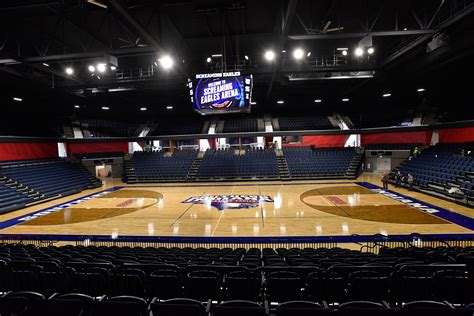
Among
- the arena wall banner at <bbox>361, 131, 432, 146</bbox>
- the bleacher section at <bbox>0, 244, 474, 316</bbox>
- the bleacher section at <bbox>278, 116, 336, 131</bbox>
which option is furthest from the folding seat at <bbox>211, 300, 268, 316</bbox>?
the arena wall banner at <bbox>361, 131, 432, 146</bbox>

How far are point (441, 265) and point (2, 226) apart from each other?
1581cm

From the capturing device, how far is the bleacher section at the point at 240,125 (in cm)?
2789

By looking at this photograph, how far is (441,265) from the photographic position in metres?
3.85

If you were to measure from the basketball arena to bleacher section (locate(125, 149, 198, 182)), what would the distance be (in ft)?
0.71

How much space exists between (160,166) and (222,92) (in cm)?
1568

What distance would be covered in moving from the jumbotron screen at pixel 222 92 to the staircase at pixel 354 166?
1458 cm

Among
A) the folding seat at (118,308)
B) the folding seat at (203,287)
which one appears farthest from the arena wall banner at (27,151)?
the folding seat at (118,308)

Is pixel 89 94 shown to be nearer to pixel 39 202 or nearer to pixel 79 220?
pixel 39 202

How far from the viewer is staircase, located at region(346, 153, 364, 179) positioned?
76.1 ft

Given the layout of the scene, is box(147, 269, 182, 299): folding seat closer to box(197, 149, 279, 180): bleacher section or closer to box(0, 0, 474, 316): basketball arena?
box(0, 0, 474, 316): basketball arena

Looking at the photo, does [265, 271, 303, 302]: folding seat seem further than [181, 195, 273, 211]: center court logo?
No

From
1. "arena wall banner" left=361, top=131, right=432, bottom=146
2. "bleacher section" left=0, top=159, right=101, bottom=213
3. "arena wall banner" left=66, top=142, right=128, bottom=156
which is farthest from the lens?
"arena wall banner" left=66, top=142, right=128, bottom=156

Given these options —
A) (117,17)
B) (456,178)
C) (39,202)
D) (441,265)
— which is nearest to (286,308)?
(441,265)

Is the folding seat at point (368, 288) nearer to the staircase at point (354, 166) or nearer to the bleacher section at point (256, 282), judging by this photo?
the bleacher section at point (256, 282)
